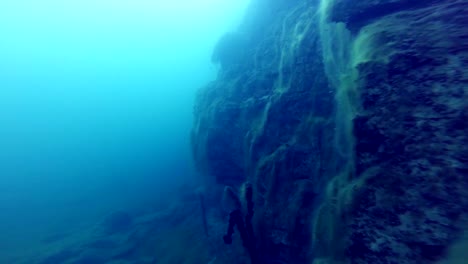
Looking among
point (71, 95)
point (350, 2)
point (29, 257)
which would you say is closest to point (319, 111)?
point (350, 2)

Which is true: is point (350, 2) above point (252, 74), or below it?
below

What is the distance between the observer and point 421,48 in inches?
210

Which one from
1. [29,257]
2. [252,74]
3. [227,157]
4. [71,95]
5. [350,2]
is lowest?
[29,257]

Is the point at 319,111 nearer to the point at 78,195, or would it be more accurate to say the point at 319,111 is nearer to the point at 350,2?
the point at 350,2

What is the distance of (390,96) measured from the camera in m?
5.52

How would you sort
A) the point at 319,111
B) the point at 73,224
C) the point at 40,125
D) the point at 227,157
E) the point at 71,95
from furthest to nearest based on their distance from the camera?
the point at 71,95 < the point at 40,125 < the point at 73,224 < the point at 227,157 < the point at 319,111

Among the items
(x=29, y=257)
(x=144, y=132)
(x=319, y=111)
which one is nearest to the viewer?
(x=319, y=111)

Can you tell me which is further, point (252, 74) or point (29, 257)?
point (29, 257)

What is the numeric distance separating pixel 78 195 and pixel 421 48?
74806 millimetres

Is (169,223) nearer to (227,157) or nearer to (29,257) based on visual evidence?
(227,157)

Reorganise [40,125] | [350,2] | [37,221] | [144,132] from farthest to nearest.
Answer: [40,125] → [144,132] → [37,221] → [350,2]

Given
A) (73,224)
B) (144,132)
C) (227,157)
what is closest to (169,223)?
(227,157)

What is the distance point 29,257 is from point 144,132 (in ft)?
364

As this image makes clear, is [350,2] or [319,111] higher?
[350,2]
